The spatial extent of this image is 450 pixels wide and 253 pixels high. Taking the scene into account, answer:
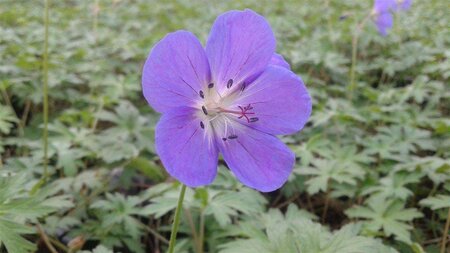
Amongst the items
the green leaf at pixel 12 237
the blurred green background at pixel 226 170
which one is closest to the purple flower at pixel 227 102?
the blurred green background at pixel 226 170

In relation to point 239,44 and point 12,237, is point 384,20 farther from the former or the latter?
point 12,237

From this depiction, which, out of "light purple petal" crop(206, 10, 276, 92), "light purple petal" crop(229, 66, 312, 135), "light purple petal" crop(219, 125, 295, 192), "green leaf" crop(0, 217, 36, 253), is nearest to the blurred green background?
"green leaf" crop(0, 217, 36, 253)

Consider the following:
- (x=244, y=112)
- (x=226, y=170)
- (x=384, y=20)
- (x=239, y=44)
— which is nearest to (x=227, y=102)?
(x=244, y=112)

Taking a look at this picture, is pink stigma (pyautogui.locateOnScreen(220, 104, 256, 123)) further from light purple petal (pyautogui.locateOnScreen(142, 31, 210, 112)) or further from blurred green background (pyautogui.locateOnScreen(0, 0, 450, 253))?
blurred green background (pyautogui.locateOnScreen(0, 0, 450, 253))

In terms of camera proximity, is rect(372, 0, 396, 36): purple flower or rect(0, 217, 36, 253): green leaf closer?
rect(0, 217, 36, 253): green leaf

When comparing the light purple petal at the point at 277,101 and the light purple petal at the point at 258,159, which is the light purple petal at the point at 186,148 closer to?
the light purple petal at the point at 258,159

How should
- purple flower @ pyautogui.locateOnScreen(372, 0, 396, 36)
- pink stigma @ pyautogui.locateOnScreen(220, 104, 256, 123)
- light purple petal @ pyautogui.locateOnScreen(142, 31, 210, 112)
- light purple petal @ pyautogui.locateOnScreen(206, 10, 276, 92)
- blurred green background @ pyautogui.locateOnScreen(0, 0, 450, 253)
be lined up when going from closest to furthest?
light purple petal @ pyautogui.locateOnScreen(142, 31, 210, 112) → light purple petal @ pyautogui.locateOnScreen(206, 10, 276, 92) → pink stigma @ pyautogui.locateOnScreen(220, 104, 256, 123) → blurred green background @ pyautogui.locateOnScreen(0, 0, 450, 253) → purple flower @ pyautogui.locateOnScreen(372, 0, 396, 36)

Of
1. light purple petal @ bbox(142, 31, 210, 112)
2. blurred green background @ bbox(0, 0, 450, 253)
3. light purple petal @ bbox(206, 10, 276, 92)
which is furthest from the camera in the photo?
blurred green background @ bbox(0, 0, 450, 253)

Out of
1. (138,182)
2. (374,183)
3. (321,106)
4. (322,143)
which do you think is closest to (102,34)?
(138,182)
